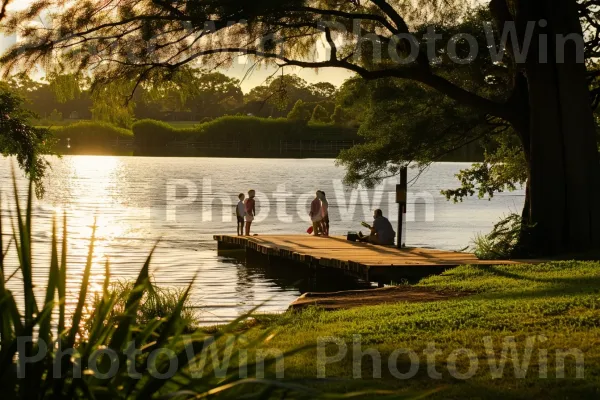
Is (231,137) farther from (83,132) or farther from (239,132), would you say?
(83,132)

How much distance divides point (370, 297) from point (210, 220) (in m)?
41.4

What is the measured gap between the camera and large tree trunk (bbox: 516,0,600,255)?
18.4 metres

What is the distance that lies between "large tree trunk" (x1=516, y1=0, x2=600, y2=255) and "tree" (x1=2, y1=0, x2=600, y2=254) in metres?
0.02

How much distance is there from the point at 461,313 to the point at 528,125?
9385mm

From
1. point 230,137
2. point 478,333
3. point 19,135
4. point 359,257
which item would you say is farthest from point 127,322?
point 230,137

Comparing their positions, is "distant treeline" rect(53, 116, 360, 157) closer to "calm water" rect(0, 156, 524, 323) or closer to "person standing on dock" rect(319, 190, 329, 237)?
"calm water" rect(0, 156, 524, 323)

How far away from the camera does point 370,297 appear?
542 inches

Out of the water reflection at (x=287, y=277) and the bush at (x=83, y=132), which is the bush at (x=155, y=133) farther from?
the water reflection at (x=287, y=277)

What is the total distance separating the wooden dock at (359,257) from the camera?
1875 centimetres

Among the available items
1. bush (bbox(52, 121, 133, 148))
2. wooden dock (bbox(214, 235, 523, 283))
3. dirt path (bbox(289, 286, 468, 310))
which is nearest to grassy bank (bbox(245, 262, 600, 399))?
dirt path (bbox(289, 286, 468, 310))

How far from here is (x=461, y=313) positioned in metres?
11.0

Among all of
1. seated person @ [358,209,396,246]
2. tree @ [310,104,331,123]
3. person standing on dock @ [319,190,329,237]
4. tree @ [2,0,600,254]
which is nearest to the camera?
tree @ [2,0,600,254]

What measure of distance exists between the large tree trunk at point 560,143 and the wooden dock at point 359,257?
1.65 meters

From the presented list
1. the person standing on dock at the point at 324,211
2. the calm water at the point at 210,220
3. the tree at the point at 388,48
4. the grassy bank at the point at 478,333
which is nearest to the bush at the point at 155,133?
the calm water at the point at 210,220
